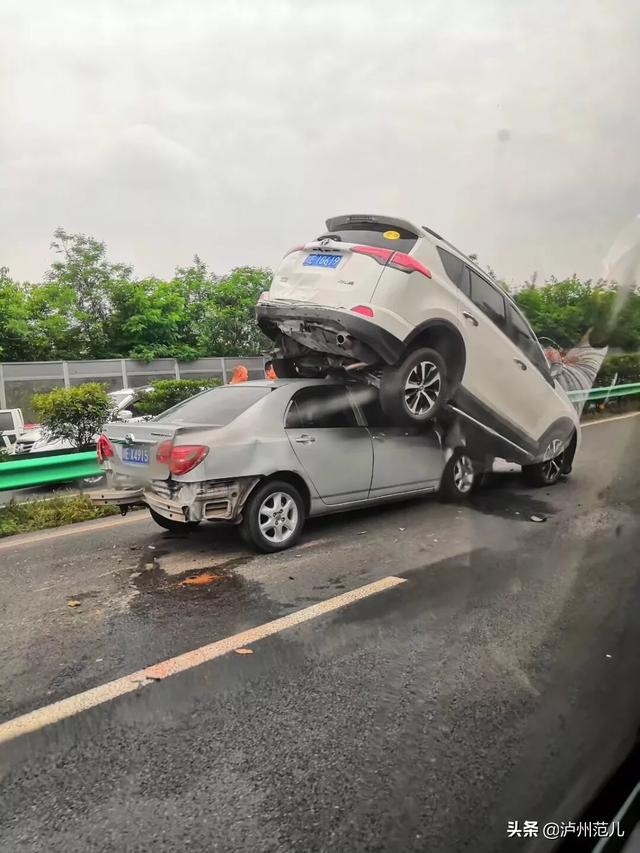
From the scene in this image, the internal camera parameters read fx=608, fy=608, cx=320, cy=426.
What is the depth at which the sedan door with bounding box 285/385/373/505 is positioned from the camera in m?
4.62

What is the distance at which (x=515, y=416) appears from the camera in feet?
10.8

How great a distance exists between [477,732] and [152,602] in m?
2.16

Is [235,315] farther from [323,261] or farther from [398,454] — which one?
[398,454]

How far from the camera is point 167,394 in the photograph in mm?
6129

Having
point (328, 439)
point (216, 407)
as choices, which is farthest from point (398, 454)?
point (216, 407)

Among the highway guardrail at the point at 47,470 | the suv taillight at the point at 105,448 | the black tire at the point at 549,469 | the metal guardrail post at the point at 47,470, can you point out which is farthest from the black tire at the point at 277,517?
the metal guardrail post at the point at 47,470

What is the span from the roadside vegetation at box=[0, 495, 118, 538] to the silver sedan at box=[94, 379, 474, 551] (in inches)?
60.4

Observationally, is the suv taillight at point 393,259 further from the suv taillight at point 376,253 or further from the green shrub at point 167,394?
the green shrub at point 167,394

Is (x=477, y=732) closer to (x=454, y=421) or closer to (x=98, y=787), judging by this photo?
(x=98, y=787)

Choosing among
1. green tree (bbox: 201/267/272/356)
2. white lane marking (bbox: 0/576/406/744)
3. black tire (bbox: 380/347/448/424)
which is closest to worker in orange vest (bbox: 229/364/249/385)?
green tree (bbox: 201/267/272/356)

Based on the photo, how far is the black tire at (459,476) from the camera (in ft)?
12.3

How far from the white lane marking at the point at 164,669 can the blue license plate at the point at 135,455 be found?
175 cm

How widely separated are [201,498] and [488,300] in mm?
2388

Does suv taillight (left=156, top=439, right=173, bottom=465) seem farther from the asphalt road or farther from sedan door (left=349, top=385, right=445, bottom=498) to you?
sedan door (left=349, top=385, right=445, bottom=498)
